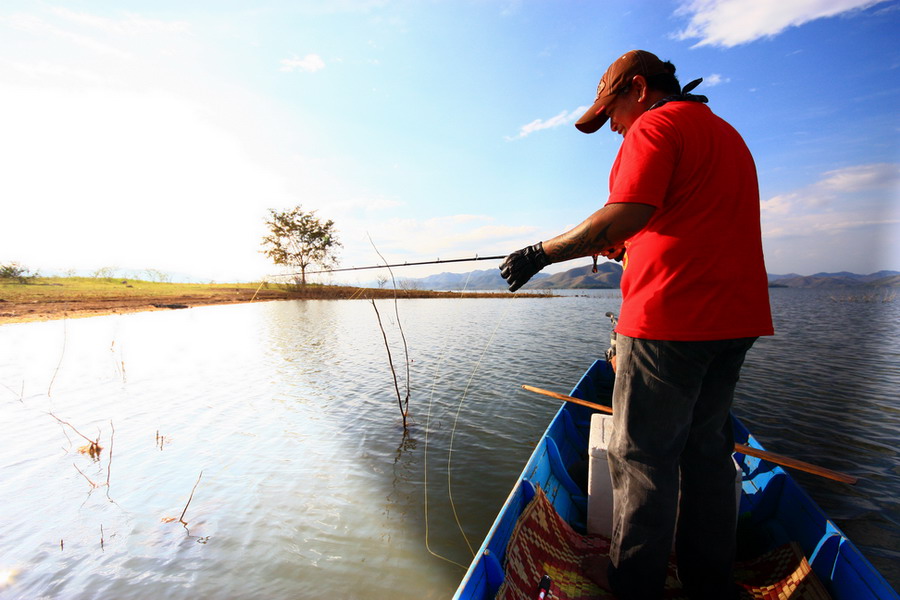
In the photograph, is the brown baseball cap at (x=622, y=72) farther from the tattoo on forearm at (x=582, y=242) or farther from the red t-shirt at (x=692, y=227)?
the tattoo on forearm at (x=582, y=242)

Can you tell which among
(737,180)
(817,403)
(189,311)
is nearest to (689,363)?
(737,180)

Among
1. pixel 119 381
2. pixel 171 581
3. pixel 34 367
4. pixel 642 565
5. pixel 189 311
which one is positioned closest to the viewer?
pixel 642 565

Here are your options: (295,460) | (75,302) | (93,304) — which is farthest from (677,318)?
(75,302)

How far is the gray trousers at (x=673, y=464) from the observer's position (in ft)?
6.23

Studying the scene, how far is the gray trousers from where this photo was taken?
6.23 feet

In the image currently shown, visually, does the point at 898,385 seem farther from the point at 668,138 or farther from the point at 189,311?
the point at 189,311

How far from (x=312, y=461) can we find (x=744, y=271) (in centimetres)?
589

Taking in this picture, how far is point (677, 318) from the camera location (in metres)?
1.83

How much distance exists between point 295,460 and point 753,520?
221 inches

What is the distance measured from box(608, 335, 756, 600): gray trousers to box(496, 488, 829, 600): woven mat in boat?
314 mm

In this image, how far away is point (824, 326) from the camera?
23344 millimetres

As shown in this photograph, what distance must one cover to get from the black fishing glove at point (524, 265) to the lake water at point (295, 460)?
2983mm

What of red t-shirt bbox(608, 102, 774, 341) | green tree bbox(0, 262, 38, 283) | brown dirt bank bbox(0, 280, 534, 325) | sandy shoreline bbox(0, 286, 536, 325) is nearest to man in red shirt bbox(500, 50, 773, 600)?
red t-shirt bbox(608, 102, 774, 341)

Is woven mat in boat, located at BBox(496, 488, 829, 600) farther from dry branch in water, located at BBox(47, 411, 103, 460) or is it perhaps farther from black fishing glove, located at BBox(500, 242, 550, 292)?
dry branch in water, located at BBox(47, 411, 103, 460)
